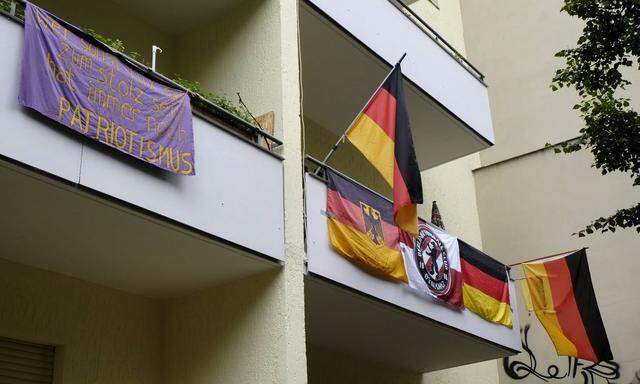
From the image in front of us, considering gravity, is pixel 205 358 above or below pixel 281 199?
→ below

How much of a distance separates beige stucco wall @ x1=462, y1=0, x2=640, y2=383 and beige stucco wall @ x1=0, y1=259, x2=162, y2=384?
32.7ft

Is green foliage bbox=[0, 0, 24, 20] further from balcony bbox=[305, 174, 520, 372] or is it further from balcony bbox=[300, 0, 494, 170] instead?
balcony bbox=[300, 0, 494, 170]

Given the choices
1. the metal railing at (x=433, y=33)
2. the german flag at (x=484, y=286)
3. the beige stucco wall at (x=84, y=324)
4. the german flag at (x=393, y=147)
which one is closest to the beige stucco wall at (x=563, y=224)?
the metal railing at (x=433, y=33)

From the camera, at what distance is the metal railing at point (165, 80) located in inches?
343

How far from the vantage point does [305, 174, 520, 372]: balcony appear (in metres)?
11.5

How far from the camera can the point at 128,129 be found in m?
9.12

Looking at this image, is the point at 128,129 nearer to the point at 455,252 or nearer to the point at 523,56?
the point at 455,252

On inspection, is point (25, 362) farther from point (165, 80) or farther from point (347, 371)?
point (347, 371)

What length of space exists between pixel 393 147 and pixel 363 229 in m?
1.27


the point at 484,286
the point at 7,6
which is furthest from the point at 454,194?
the point at 7,6

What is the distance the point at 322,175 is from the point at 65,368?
4.52 m

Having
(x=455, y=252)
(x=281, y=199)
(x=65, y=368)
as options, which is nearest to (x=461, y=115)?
(x=455, y=252)

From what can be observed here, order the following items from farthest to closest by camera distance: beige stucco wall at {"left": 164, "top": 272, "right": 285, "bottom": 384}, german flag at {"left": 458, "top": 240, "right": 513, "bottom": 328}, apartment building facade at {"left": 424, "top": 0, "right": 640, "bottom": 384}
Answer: apartment building facade at {"left": 424, "top": 0, "right": 640, "bottom": 384} < german flag at {"left": 458, "top": 240, "right": 513, "bottom": 328} < beige stucco wall at {"left": 164, "top": 272, "right": 285, "bottom": 384}

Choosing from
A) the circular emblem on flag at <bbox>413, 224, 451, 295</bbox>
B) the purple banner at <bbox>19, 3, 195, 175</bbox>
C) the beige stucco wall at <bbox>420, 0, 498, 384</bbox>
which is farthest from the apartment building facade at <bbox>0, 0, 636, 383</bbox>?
the beige stucco wall at <bbox>420, 0, 498, 384</bbox>
